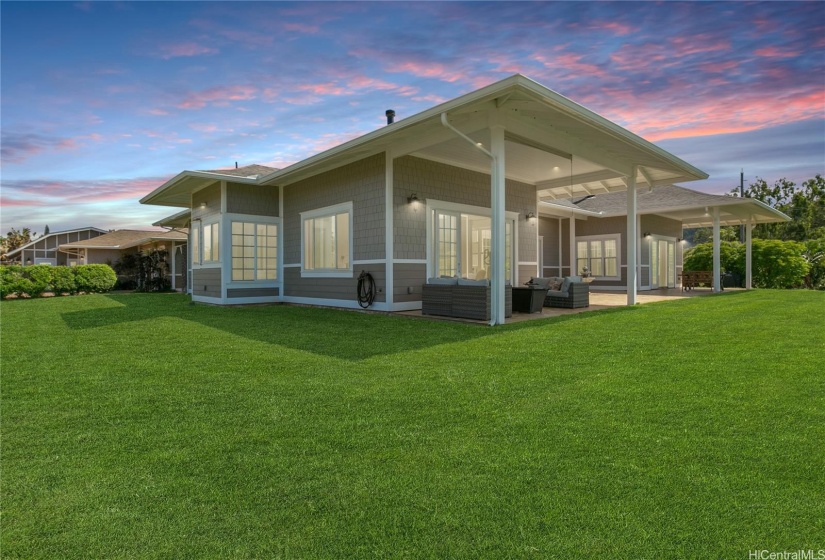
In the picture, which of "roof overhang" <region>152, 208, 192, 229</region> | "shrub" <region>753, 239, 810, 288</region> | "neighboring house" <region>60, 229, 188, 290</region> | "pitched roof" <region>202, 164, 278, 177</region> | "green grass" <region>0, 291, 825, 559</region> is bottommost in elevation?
"green grass" <region>0, 291, 825, 559</region>

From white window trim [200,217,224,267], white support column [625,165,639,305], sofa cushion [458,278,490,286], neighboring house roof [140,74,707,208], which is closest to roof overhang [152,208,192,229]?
neighboring house roof [140,74,707,208]

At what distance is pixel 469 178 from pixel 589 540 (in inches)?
370

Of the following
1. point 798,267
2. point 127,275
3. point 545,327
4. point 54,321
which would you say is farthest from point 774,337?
point 127,275

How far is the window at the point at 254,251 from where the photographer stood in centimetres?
1123

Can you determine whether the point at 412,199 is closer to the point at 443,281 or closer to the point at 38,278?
the point at 443,281

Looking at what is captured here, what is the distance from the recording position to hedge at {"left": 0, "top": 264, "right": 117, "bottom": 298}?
15.5 metres

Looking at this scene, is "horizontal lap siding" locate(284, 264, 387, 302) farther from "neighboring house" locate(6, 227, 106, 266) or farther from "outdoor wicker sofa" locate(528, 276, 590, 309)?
"neighboring house" locate(6, 227, 106, 266)

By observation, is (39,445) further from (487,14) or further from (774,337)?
(487,14)

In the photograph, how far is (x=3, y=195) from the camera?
1398cm

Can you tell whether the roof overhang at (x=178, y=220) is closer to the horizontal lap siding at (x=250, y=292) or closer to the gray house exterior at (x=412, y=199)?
the gray house exterior at (x=412, y=199)

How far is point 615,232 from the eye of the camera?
16.6 metres

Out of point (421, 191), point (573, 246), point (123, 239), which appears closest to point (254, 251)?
point (421, 191)

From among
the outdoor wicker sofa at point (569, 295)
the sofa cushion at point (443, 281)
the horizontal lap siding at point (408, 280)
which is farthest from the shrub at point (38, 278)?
the outdoor wicker sofa at point (569, 295)

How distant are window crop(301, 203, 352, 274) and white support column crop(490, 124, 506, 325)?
11.7ft
